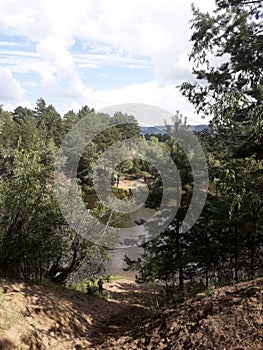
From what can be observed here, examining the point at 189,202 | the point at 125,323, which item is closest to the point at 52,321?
the point at 125,323

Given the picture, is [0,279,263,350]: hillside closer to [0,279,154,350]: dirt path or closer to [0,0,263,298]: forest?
[0,279,154,350]: dirt path

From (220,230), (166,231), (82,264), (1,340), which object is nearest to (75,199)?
(82,264)

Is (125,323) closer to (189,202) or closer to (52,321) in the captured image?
(52,321)

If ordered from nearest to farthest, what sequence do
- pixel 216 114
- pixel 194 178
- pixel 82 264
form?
pixel 216 114
pixel 194 178
pixel 82 264

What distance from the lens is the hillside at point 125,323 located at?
15.2ft

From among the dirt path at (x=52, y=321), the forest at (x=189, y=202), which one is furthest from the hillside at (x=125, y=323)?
the forest at (x=189, y=202)

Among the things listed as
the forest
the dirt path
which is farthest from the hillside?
the forest

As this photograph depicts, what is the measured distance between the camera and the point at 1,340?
575 cm

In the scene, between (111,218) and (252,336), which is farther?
(111,218)

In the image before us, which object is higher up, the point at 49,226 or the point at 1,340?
the point at 49,226

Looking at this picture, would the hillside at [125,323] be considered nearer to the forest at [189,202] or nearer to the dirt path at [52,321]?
the dirt path at [52,321]

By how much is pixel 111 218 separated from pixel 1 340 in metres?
7.70

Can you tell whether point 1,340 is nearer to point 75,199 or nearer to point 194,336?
point 194,336

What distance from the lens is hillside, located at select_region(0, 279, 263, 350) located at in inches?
182
